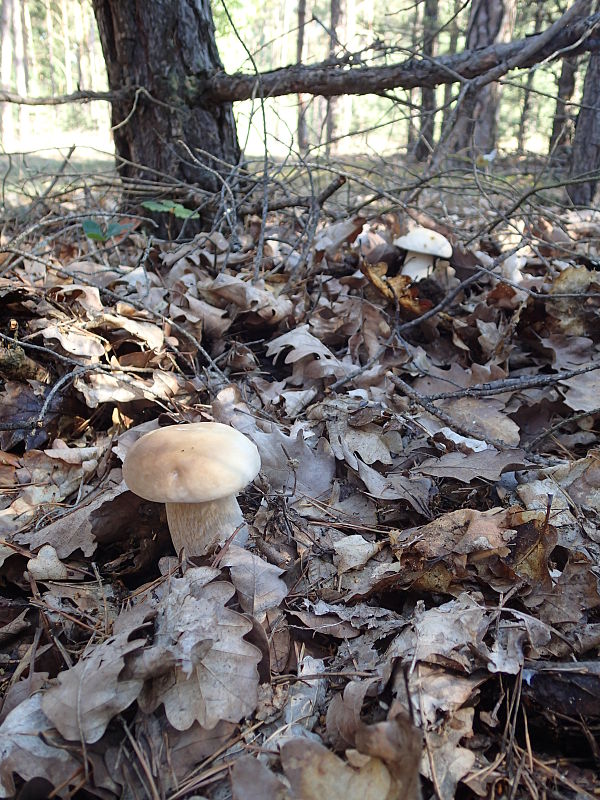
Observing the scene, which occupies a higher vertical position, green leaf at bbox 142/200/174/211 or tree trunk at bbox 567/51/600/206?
tree trunk at bbox 567/51/600/206

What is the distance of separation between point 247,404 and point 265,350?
0.64 m

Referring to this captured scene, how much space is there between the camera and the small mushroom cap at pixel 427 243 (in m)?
3.39

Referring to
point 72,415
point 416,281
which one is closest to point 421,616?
point 72,415

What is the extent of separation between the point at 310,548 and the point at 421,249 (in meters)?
2.35

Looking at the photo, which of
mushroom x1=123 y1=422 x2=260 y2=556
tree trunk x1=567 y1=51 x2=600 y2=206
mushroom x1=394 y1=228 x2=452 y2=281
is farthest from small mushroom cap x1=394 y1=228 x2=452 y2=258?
tree trunk x1=567 y1=51 x2=600 y2=206

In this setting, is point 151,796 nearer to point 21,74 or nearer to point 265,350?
point 265,350

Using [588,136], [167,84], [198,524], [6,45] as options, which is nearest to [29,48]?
[6,45]

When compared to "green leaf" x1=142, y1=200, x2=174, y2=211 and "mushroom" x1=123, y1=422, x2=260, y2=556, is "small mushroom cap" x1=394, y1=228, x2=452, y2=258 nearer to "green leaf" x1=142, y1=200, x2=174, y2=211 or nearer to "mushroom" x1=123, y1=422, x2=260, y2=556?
"green leaf" x1=142, y1=200, x2=174, y2=211

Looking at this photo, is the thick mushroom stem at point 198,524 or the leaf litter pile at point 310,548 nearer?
the leaf litter pile at point 310,548

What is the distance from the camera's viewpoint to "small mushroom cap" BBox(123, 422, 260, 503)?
5.11 feet

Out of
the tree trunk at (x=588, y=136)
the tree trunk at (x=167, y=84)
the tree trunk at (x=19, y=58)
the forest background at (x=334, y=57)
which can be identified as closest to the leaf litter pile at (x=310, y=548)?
the tree trunk at (x=167, y=84)

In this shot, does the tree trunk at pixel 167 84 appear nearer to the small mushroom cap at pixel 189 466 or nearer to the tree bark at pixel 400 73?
the tree bark at pixel 400 73

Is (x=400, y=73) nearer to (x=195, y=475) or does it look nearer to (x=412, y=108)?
(x=412, y=108)

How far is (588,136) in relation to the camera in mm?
5867
